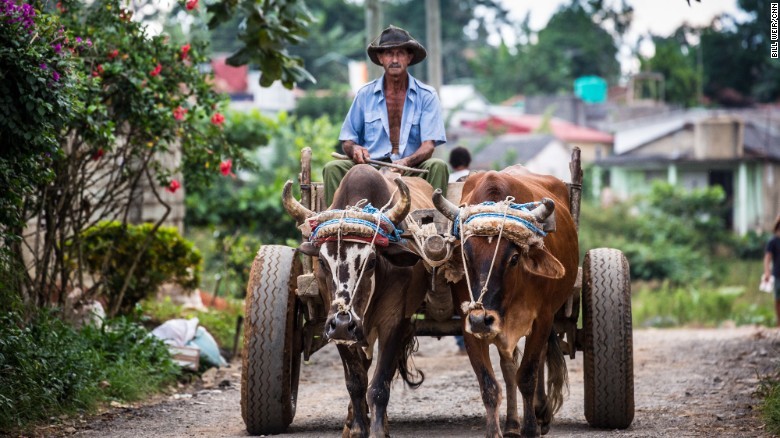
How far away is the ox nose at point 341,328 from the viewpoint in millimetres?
6133

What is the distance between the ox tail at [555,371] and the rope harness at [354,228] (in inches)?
69.7

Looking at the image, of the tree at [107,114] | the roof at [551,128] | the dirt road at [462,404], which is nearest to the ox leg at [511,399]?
the dirt road at [462,404]

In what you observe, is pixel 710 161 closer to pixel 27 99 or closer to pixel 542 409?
pixel 542 409

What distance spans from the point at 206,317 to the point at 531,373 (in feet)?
21.8

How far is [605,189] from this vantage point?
127 feet

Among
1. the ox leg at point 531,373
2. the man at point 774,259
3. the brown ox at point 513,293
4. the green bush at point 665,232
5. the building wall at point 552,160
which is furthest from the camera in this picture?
the building wall at point 552,160

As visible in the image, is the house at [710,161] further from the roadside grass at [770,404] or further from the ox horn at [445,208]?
the ox horn at [445,208]

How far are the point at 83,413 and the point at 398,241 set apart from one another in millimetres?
3081

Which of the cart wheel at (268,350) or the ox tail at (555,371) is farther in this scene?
the ox tail at (555,371)

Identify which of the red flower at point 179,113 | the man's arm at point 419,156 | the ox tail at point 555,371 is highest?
the red flower at point 179,113

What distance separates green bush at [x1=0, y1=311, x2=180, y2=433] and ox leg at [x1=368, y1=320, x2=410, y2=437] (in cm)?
250

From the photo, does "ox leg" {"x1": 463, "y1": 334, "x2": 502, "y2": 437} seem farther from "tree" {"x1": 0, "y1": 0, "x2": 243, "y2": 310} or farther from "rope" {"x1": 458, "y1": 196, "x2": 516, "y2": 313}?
"tree" {"x1": 0, "y1": 0, "x2": 243, "y2": 310}

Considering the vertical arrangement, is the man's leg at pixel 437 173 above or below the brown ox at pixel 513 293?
above

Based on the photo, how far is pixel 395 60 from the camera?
335 inches
